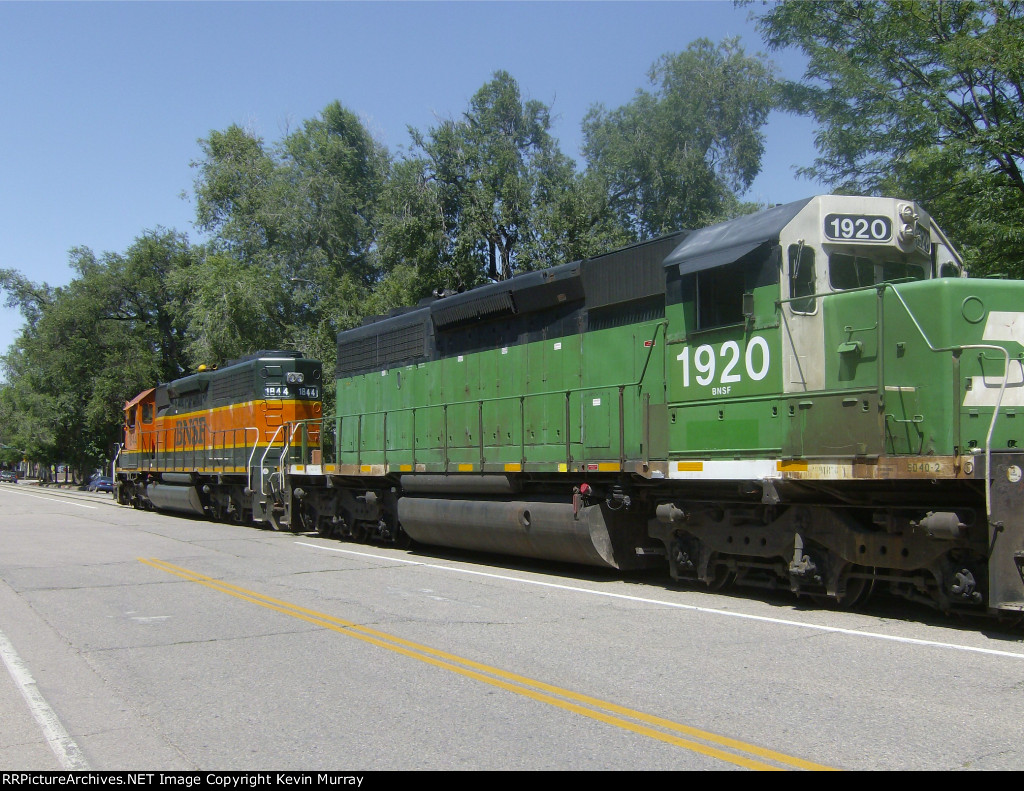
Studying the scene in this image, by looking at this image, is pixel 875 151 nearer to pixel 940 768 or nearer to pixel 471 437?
pixel 471 437

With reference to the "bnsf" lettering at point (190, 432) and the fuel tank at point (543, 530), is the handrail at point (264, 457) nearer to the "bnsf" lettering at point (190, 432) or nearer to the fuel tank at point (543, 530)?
the "bnsf" lettering at point (190, 432)

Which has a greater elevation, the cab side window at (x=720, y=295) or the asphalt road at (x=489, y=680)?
the cab side window at (x=720, y=295)

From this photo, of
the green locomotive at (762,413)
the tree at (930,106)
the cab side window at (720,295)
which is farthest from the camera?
the tree at (930,106)

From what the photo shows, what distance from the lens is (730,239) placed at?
9.17 metres

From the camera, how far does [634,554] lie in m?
11.0

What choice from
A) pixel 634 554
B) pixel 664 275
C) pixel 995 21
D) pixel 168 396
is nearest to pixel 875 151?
pixel 995 21

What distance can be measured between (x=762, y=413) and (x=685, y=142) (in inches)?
1251

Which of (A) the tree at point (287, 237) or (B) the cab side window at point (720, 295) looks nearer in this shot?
(B) the cab side window at point (720, 295)

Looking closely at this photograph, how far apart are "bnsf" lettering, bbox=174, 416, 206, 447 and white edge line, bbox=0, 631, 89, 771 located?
17.3m

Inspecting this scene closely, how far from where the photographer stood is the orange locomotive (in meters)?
20.2

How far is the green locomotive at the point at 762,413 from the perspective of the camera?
25.0 feet

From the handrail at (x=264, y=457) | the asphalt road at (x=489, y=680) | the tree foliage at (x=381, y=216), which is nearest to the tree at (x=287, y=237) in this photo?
the tree foliage at (x=381, y=216)

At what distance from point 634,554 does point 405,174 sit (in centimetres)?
2555

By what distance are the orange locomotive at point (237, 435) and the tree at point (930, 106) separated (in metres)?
13.2
